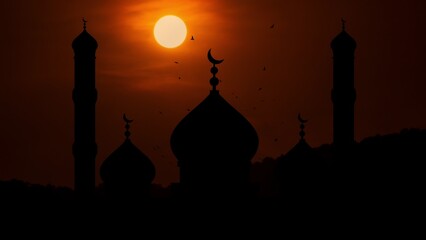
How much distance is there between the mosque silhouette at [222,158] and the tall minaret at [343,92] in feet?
0.08

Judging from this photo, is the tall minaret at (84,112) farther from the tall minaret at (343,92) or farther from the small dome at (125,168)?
the tall minaret at (343,92)

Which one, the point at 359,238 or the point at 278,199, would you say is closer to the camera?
the point at 359,238

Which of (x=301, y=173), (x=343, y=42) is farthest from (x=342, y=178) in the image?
(x=343, y=42)

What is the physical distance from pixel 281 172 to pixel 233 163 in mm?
3316

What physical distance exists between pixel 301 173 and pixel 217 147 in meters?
3.74

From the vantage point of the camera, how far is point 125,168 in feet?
88.5

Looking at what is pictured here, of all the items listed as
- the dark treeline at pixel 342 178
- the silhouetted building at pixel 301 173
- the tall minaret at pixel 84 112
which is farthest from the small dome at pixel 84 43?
the silhouetted building at pixel 301 173

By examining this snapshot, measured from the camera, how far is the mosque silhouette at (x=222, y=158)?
80.6ft

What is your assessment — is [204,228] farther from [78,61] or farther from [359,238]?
[78,61]

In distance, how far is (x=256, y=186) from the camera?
80.7 ft

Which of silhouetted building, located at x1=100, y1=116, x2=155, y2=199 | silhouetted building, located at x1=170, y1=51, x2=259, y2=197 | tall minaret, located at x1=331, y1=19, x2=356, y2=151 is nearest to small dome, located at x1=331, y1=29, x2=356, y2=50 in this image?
tall minaret, located at x1=331, y1=19, x2=356, y2=151

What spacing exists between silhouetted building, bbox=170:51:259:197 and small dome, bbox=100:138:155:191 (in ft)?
7.99

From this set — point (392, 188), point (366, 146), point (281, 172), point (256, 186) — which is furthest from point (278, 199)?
point (366, 146)

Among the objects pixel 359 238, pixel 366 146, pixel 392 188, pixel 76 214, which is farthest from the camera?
pixel 366 146
